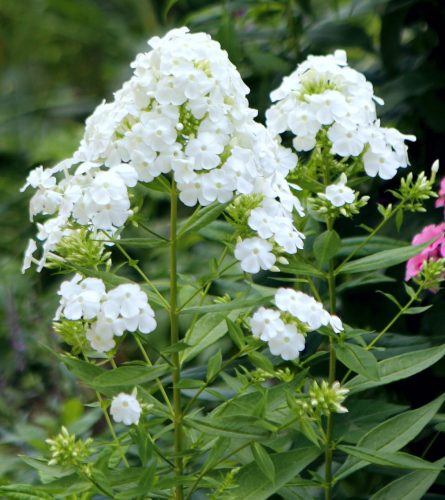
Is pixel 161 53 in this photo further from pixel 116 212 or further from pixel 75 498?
pixel 75 498

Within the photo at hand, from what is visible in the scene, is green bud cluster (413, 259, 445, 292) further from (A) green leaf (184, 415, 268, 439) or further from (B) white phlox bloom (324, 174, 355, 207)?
(A) green leaf (184, 415, 268, 439)

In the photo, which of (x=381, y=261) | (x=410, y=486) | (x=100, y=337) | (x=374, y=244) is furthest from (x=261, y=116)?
(x=100, y=337)

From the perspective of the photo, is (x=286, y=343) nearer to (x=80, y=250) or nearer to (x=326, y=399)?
(x=326, y=399)

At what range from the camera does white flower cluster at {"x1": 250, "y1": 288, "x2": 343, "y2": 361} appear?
95 centimetres

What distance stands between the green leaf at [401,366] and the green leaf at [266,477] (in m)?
0.11

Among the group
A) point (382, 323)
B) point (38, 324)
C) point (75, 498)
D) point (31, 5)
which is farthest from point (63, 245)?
point (31, 5)

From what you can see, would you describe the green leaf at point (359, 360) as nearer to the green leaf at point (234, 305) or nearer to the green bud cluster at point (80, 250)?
the green leaf at point (234, 305)

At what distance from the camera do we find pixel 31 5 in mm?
4418

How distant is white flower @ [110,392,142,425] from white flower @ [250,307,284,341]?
0.13m

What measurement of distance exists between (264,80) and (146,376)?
101cm

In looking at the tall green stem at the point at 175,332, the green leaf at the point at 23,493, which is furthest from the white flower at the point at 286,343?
the green leaf at the point at 23,493

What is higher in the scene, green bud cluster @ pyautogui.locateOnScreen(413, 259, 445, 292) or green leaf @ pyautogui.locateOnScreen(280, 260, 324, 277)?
green leaf @ pyautogui.locateOnScreen(280, 260, 324, 277)

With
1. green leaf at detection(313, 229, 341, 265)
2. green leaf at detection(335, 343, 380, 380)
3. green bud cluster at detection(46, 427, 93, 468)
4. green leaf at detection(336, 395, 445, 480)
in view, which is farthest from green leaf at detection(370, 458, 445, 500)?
green bud cluster at detection(46, 427, 93, 468)

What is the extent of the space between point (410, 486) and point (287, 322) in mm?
314
